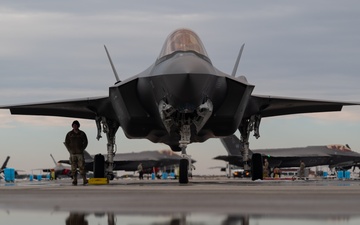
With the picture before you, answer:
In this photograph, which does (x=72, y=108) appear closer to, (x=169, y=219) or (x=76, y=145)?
(x=76, y=145)

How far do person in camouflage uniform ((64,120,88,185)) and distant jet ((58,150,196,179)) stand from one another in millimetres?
48767

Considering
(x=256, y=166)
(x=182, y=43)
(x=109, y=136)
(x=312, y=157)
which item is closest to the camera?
(x=182, y=43)

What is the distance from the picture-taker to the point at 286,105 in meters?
18.8

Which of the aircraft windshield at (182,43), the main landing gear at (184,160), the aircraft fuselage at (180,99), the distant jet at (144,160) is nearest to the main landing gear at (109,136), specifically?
the aircraft fuselage at (180,99)

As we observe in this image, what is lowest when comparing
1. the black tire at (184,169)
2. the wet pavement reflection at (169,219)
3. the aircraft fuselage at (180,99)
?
the wet pavement reflection at (169,219)

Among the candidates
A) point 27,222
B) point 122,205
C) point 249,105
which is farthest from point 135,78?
point 27,222

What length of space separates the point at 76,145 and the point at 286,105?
673 centimetres

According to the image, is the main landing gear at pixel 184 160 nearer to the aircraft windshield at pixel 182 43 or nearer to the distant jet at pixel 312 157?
the aircraft windshield at pixel 182 43

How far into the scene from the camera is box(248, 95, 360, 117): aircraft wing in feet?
58.2

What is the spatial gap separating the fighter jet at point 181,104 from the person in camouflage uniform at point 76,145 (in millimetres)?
1365

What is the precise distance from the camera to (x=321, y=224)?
4.46 m

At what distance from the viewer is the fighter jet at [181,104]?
13.6 m

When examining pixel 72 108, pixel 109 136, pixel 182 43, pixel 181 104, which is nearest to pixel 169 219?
pixel 181 104

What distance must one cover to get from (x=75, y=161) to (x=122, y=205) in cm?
873
